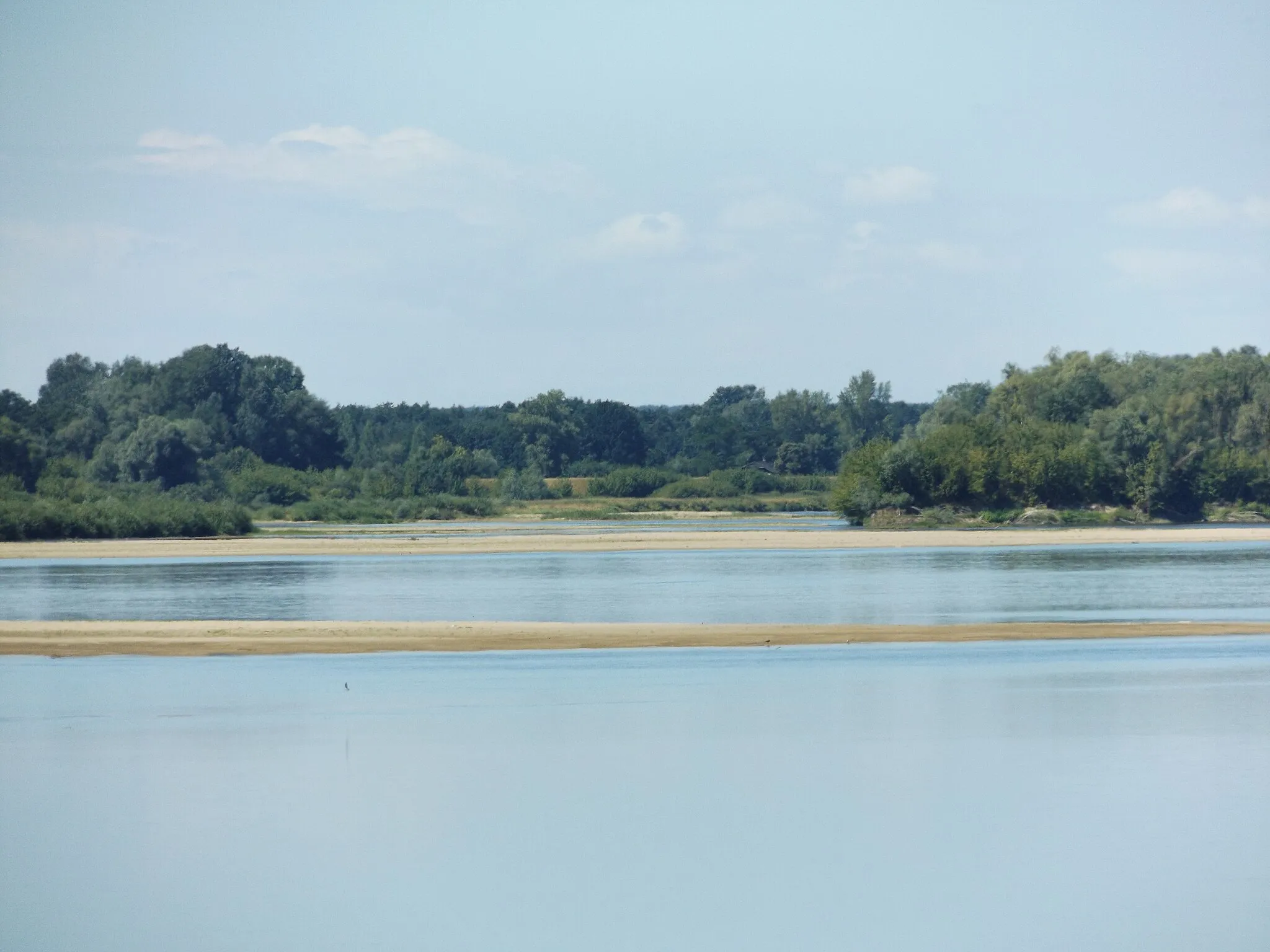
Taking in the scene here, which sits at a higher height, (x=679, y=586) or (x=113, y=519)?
(x=113, y=519)

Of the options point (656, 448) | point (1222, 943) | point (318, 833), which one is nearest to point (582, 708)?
point (318, 833)

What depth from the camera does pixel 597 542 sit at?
59.6 metres

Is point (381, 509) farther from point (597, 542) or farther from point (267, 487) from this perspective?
point (597, 542)

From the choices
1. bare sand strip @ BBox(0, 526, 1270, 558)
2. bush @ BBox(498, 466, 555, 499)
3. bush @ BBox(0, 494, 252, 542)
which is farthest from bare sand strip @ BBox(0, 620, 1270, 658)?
bush @ BBox(498, 466, 555, 499)

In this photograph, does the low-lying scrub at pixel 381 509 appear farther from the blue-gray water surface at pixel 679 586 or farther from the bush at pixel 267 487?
Result: the blue-gray water surface at pixel 679 586

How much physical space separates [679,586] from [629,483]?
61317 mm

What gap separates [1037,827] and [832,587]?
2369cm

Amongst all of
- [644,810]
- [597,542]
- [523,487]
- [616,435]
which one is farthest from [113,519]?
[616,435]

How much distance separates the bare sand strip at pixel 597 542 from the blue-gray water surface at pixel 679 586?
2165 millimetres

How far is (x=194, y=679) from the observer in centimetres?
2373

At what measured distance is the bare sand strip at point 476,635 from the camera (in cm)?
2645

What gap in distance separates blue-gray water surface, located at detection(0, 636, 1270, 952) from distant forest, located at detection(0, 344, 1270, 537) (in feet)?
156

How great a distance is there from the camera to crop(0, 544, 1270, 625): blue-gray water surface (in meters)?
31.1

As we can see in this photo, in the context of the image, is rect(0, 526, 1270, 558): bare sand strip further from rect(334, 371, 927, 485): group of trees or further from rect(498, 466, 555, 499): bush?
rect(334, 371, 927, 485): group of trees
